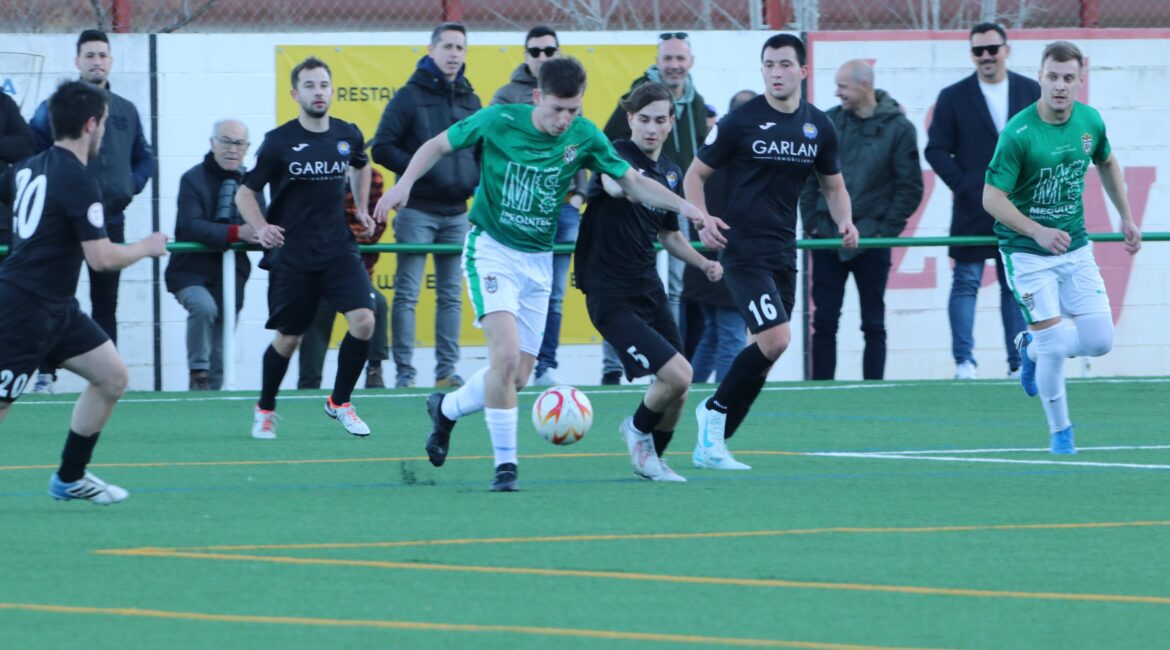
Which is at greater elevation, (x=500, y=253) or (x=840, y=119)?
(x=840, y=119)

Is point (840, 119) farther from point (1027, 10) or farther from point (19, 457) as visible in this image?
point (19, 457)

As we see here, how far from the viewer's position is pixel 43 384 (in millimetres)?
13578

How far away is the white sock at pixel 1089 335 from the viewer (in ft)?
33.7

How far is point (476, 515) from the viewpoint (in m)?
7.91

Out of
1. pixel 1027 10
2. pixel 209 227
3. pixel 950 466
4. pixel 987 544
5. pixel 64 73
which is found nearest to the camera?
pixel 987 544

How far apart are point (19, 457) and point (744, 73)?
789 cm

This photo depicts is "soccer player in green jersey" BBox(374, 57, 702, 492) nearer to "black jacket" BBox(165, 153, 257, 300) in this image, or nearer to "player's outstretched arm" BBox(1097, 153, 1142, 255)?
"player's outstretched arm" BBox(1097, 153, 1142, 255)


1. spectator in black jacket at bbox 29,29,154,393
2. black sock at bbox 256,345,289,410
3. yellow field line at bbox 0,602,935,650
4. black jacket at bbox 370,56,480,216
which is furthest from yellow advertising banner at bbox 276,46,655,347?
yellow field line at bbox 0,602,935,650

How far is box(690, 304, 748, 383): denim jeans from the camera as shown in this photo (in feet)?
46.4

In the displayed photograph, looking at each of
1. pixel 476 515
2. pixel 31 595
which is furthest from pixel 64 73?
pixel 31 595

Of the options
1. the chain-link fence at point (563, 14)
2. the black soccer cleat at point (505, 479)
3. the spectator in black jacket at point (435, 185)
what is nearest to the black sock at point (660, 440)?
the black soccer cleat at point (505, 479)

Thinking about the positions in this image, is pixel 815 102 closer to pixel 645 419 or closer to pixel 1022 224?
pixel 1022 224

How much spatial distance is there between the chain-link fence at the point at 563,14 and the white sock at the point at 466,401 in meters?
7.48

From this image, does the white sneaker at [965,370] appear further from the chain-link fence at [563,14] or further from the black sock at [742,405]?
the black sock at [742,405]
